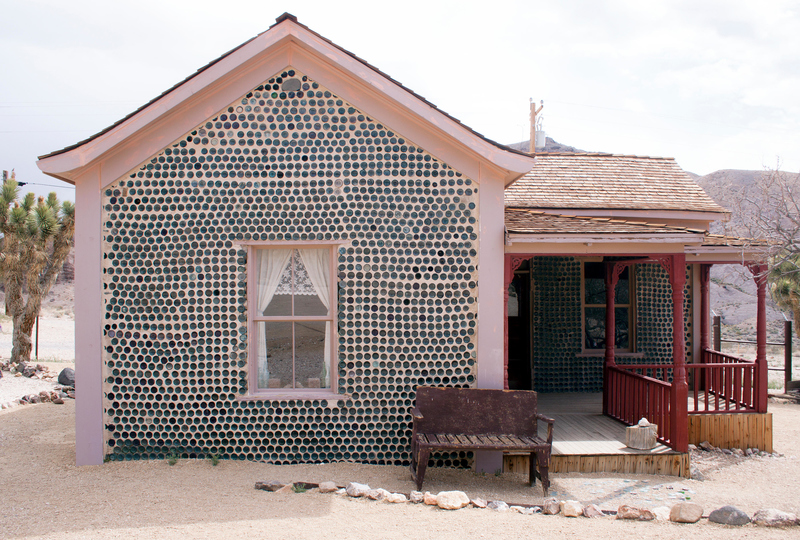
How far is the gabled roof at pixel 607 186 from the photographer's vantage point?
32.7 feet

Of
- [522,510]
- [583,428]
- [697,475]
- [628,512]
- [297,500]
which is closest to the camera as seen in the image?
[628,512]

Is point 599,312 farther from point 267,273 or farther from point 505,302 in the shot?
point 267,273

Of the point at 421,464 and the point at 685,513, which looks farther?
the point at 421,464

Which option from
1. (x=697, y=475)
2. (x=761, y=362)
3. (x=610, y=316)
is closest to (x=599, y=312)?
(x=610, y=316)

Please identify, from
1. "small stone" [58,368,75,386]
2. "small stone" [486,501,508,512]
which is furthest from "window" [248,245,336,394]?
"small stone" [58,368,75,386]

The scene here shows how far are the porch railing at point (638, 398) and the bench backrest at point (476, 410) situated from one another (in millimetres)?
2114

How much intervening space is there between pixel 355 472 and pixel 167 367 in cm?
262

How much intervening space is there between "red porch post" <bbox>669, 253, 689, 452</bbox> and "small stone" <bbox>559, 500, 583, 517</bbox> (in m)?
2.25

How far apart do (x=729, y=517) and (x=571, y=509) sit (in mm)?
1446

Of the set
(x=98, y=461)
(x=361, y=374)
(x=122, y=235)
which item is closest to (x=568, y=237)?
(x=361, y=374)

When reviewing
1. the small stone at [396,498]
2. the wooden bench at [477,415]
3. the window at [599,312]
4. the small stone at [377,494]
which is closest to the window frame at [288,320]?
the wooden bench at [477,415]

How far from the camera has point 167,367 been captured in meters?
6.59

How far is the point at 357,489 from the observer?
220 inches

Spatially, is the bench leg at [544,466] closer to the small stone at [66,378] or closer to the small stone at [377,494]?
the small stone at [377,494]
